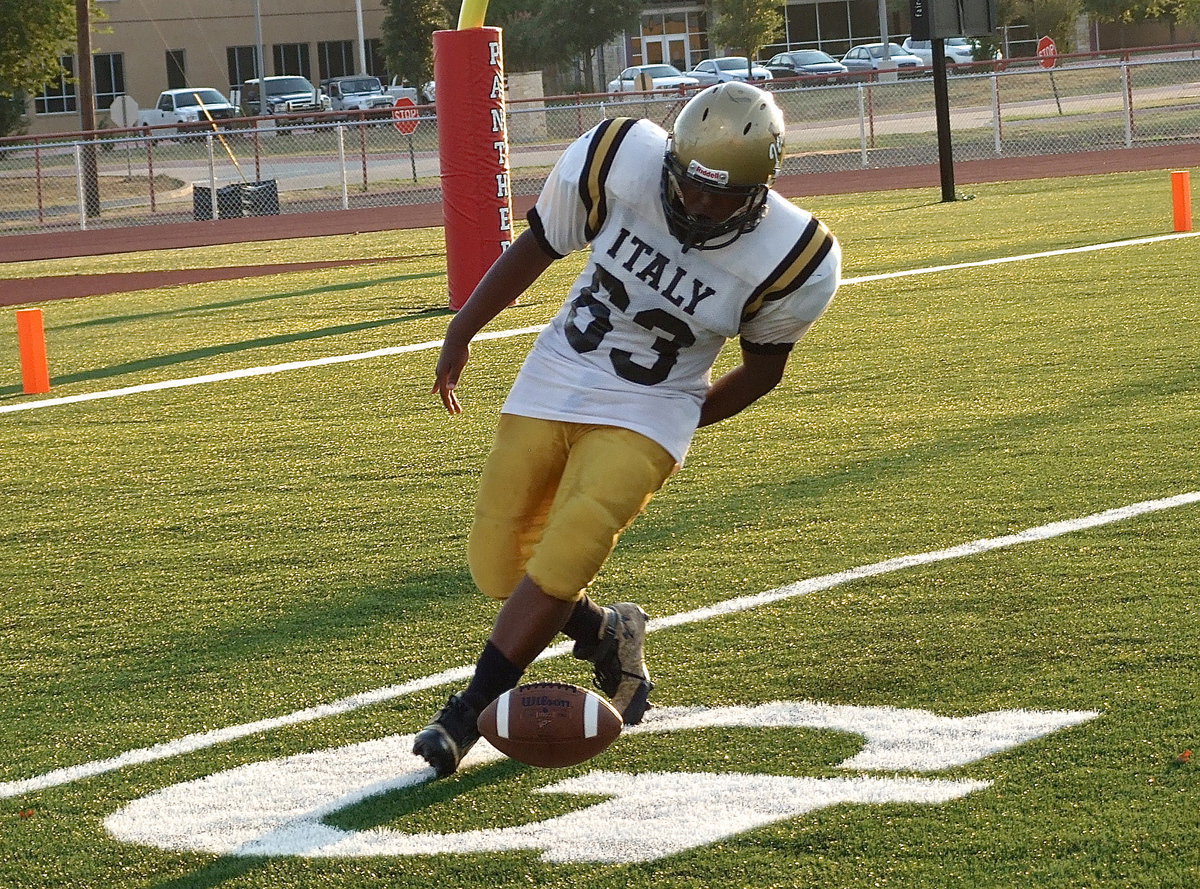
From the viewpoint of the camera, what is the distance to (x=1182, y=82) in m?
29.9

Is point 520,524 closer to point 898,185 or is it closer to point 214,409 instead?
point 214,409

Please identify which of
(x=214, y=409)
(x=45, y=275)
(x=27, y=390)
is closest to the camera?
(x=214, y=409)

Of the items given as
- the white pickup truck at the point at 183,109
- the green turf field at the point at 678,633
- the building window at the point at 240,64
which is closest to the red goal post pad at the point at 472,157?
the green turf field at the point at 678,633

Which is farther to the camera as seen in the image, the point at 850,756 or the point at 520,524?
the point at 520,524

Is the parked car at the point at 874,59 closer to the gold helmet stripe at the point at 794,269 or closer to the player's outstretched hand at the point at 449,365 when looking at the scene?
the player's outstretched hand at the point at 449,365

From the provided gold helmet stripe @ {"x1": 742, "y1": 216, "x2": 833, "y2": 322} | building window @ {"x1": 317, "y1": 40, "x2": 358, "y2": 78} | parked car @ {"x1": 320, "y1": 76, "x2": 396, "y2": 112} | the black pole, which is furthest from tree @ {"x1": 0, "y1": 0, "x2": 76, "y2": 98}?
building window @ {"x1": 317, "y1": 40, "x2": 358, "y2": 78}

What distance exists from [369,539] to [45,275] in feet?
43.4

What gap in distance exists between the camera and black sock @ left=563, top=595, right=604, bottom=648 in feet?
12.8

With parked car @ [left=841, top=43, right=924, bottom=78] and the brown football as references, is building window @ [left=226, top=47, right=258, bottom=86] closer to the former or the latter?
parked car @ [left=841, top=43, right=924, bottom=78]

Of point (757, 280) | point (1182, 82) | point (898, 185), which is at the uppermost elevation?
point (1182, 82)

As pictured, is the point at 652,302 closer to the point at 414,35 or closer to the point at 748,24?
the point at 414,35

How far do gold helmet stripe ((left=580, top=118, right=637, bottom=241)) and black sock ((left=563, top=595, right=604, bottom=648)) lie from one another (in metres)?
0.92

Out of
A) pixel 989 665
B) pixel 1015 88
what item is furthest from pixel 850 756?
pixel 1015 88

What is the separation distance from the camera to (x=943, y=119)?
18.9 meters
